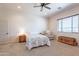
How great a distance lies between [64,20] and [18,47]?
5.24 ft

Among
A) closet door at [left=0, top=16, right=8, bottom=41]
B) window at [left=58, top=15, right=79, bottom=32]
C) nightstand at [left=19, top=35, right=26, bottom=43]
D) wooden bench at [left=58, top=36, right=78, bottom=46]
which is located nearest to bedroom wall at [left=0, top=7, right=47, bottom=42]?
closet door at [left=0, top=16, right=8, bottom=41]

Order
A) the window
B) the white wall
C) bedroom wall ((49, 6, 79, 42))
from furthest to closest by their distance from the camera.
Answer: the white wall, bedroom wall ((49, 6, 79, 42)), the window

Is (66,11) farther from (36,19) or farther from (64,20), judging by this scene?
(36,19)

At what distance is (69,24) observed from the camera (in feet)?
7.25

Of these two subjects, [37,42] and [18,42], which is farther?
[37,42]

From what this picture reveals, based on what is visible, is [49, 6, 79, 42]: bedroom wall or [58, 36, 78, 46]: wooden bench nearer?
[49, 6, 79, 42]: bedroom wall

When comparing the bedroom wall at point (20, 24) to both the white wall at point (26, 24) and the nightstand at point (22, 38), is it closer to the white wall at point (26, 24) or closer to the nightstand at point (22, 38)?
the white wall at point (26, 24)

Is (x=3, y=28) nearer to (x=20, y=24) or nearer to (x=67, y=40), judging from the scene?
(x=20, y=24)

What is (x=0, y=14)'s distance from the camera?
86.2 inches

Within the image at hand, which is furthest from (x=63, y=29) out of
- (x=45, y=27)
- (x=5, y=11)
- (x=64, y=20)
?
(x=5, y=11)

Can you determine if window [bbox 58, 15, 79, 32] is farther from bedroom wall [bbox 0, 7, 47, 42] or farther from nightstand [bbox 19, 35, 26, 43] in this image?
nightstand [bbox 19, 35, 26, 43]

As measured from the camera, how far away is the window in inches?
84.3

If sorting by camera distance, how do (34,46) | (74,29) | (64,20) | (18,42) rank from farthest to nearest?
(34,46), (18,42), (64,20), (74,29)

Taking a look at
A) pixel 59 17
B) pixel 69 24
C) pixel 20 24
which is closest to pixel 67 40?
pixel 69 24
